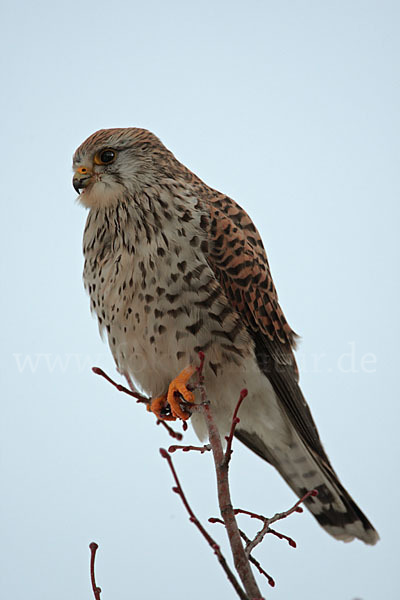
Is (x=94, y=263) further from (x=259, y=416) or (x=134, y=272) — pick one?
(x=259, y=416)

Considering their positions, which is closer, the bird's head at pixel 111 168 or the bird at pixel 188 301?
the bird at pixel 188 301

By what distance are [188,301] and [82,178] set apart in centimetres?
64

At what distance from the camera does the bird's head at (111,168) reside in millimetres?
2471

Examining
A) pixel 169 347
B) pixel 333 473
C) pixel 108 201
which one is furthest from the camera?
pixel 333 473

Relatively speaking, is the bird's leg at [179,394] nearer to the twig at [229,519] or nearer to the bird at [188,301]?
the bird at [188,301]

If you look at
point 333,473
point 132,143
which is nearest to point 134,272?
point 132,143

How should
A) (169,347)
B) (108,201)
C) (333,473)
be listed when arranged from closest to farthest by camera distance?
(169,347)
(108,201)
(333,473)

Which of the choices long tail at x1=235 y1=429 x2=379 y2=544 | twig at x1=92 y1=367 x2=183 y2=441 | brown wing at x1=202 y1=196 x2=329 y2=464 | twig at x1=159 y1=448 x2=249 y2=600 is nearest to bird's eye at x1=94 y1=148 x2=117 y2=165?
brown wing at x1=202 y1=196 x2=329 y2=464

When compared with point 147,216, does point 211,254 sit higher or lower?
lower

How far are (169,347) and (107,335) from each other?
39 cm

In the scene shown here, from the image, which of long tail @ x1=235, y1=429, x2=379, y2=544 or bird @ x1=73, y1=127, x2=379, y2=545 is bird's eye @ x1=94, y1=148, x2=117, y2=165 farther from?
long tail @ x1=235, y1=429, x2=379, y2=544

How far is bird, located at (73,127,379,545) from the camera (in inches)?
90.4

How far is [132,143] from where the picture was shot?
2553 mm

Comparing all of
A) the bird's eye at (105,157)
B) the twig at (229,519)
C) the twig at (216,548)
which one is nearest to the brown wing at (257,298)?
the bird's eye at (105,157)
